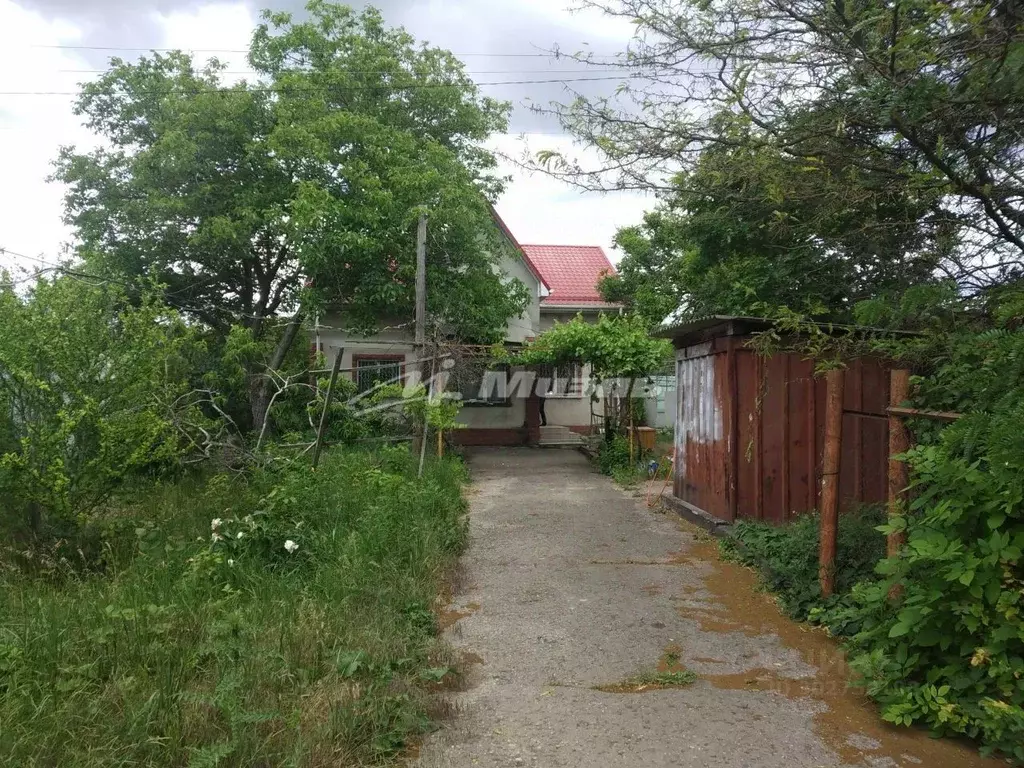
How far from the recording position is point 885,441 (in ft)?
19.8

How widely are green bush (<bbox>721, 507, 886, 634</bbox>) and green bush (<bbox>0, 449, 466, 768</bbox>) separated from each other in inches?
105

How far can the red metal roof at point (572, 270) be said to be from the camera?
20031 millimetres

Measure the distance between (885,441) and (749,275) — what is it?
351 cm

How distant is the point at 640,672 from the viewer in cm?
425

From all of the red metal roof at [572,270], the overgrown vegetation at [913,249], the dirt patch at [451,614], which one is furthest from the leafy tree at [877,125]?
the red metal roof at [572,270]

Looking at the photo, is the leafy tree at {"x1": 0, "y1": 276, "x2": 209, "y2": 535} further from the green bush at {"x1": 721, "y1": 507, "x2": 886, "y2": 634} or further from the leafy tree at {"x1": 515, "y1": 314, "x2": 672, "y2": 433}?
the leafy tree at {"x1": 515, "y1": 314, "x2": 672, "y2": 433}

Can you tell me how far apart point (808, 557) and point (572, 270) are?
54.6ft

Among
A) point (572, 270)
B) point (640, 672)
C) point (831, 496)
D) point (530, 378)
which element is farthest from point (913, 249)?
point (572, 270)

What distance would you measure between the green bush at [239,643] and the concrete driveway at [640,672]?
0.36m

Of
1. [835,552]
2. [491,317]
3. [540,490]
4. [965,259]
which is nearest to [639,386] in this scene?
[491,317]

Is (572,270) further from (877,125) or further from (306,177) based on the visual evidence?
(877,125)

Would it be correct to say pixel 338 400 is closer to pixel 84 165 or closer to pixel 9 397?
pixel 9 397

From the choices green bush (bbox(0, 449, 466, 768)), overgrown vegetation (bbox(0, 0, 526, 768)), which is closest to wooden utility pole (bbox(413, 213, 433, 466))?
overgrown vegetation (bbox(0, 0, 526, 768))

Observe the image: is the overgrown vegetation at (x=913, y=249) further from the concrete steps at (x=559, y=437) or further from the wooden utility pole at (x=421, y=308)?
the concrete steps at (x=559, y=437)
